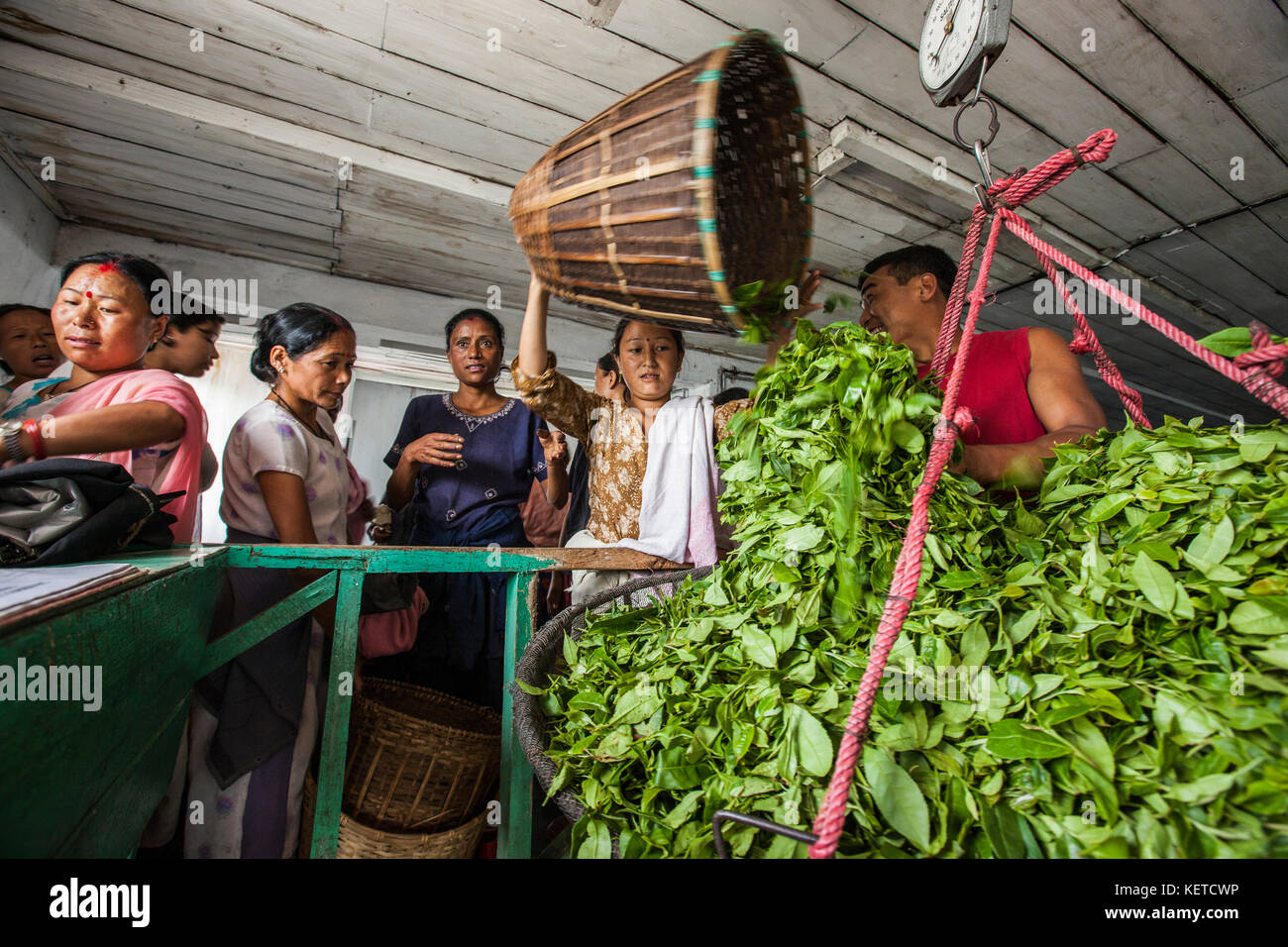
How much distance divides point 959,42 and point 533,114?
6.59 feet

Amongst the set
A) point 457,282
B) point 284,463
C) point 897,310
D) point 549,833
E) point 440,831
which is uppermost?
point 457,282

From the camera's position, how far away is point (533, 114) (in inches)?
100

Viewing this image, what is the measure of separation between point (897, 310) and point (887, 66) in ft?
3.63

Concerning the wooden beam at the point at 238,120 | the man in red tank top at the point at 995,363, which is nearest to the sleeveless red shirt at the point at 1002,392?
the man in red tank top at the point at 995,363

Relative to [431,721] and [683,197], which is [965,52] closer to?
[683,197]

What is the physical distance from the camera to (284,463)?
179cm

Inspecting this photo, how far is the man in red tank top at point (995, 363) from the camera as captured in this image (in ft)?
5.58

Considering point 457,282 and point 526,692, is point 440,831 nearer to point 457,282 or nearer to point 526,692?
point 526,692

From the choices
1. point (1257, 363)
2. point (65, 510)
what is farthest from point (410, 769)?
point (1257, 363)

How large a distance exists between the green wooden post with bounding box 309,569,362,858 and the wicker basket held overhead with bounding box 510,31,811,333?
1165mm

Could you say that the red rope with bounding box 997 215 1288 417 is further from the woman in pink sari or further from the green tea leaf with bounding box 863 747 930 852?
the woman in pink sari

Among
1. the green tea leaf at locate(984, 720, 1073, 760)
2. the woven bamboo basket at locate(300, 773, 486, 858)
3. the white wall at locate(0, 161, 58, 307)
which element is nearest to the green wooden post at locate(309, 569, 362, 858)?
the woven bamboo basket at locate(300, 773, 486, 858)

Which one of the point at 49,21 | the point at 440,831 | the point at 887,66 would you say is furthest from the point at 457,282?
the point at 440,831

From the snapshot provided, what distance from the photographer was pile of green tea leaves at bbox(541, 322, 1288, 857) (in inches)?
27.1
